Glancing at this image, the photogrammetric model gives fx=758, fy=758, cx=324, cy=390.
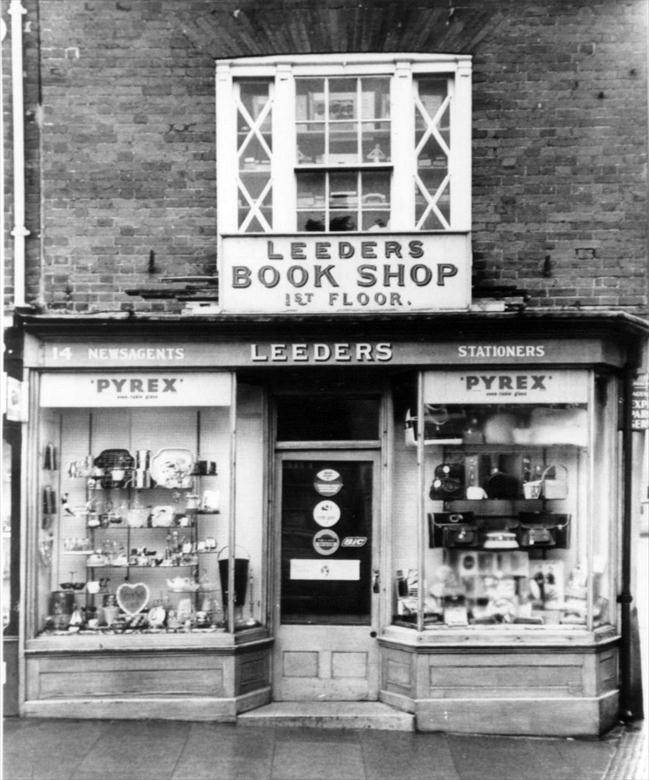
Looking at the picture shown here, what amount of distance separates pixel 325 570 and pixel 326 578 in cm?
8

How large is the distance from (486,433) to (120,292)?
396 centimetres

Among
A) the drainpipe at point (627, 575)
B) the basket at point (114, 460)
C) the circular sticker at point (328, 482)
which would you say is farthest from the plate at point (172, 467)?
the drainpipe at point (627, 575)

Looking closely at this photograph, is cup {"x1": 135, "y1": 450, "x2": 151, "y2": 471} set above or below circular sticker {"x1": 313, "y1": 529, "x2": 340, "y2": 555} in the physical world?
above

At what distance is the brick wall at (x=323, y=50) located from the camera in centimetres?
758

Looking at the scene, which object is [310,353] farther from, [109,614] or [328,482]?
[109,614]

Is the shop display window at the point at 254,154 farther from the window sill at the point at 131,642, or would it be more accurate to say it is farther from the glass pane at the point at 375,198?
the window sill at the point at 131,642

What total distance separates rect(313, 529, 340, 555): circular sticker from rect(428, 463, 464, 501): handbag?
1098 mm

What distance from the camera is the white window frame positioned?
752 centimetres

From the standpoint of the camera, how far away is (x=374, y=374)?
784 centimetres

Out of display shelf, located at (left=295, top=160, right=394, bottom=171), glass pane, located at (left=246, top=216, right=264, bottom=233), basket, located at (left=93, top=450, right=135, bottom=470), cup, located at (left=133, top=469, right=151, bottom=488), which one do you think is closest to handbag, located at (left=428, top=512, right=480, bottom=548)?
cup, located at (left=133, top=469, right=151, bottom=488)

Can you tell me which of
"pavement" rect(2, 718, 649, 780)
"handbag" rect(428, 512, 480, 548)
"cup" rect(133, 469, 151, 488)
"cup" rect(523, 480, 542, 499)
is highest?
"cup" rect(133, 469, 151, 488)

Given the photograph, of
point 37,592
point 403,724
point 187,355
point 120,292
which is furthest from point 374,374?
point 37,592

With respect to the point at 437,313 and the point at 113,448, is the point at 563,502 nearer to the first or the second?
the point at 437,313

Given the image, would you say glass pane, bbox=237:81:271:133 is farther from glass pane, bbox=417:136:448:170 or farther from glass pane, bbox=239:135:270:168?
glass pane, bbox=417:136:448:170
